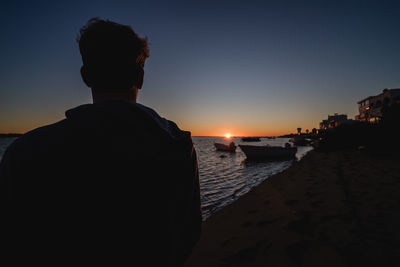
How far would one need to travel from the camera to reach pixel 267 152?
890 inches

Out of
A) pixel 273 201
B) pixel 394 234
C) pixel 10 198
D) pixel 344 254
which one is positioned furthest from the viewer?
pixel 273 201

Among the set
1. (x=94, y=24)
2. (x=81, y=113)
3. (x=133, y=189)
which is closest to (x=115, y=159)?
(x=133, y=189)

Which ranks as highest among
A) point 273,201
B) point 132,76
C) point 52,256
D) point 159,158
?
point 132,76

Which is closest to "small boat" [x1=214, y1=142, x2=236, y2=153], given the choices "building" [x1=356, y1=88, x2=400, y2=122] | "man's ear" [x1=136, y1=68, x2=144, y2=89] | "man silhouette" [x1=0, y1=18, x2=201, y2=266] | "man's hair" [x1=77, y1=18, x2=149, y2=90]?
"building" [x1=356, y1=88, x2=400, y2=122]

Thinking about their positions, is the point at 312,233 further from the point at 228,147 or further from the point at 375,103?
the point at 375,103

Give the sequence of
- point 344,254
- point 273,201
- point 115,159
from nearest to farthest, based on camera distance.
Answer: point 115,159 → point 344,254 → point 273,201

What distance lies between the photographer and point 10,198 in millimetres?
614

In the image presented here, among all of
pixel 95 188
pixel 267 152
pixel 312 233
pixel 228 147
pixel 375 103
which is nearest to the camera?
pixel 95 188

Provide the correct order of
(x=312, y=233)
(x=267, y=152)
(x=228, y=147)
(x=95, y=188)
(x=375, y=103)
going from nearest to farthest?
(x=95, y=188)
(x=312, y=233)
(x=267, y=152)
(x=228, y=147)
(x=375, y=103)

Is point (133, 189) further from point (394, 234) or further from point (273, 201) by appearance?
point (273, 201)

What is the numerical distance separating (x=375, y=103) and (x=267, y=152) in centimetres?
4018

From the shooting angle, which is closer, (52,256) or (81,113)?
(52,256)


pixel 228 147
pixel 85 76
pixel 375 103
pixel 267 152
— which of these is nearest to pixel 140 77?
pixel 85 76

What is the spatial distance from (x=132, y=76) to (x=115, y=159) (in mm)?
637
